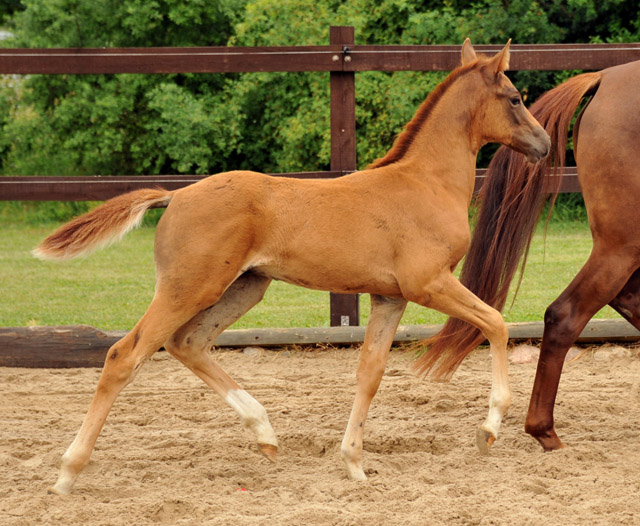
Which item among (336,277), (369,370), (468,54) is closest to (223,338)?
(369,370)

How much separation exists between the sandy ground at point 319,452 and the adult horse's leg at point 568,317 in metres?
0.14

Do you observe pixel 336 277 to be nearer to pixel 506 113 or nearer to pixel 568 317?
pixel 506 113

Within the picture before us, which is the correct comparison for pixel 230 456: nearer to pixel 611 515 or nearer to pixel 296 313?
pixel 611 515

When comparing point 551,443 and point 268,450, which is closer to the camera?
point 268,450

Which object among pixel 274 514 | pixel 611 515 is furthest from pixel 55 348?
pixel 611 515

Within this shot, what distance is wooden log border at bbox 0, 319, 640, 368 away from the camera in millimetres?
5617

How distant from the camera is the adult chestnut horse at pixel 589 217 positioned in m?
3.88

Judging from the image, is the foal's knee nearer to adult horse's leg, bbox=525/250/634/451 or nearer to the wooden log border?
adult horse's leg, bbox=525/250/634/451

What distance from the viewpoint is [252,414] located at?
3.66 m

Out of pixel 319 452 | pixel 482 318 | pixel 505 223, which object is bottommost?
pixel 319 452

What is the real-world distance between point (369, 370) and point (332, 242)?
1.99 feet

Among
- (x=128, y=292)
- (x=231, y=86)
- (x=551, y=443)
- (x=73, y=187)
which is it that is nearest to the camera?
(x=551, y=443)

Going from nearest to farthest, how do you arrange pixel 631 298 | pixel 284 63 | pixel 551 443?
pixel 551 443 < pixel 631 298 < pixel 284 63

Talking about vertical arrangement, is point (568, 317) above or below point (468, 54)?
below
